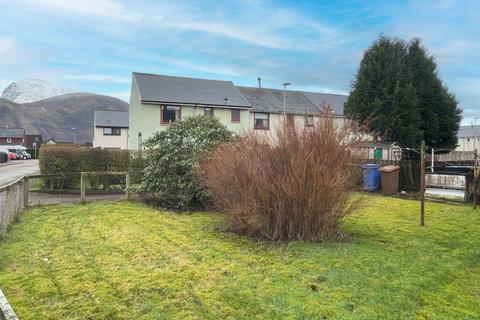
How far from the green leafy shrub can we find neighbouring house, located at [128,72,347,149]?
1535cm

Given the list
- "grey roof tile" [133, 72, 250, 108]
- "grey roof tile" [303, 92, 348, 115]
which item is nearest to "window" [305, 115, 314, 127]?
"grey roof tile" [133, 72, 250, 108]

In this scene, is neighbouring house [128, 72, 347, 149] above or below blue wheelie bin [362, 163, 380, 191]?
above

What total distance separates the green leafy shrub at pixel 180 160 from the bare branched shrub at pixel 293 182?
3649 mm

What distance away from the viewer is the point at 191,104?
101 ft

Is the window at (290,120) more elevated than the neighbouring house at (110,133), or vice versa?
the neighbouring house at (110,133)

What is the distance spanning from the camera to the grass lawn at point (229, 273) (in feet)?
13.8

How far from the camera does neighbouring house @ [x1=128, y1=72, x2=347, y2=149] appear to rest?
98.7ft

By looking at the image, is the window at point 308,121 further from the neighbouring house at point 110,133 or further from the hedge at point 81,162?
the neighbouring house at point 110,133

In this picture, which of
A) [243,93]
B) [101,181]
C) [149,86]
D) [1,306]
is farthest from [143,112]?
[1,306]

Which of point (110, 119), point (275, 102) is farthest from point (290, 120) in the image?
point (110, 119)

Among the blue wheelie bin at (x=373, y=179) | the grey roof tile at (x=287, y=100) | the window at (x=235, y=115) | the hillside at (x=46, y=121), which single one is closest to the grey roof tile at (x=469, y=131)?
the grey roof tile at (x=287, y=100)

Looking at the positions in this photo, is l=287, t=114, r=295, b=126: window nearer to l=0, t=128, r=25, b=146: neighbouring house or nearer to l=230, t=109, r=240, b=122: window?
l=230, t=109, r=240, b=122: window

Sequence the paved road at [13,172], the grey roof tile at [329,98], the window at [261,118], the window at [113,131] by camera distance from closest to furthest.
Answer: the paved road at [13,172] < the window at [261,118] < the grey roof tile at [329,98] < the window at [113,131]

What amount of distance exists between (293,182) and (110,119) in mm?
45164
